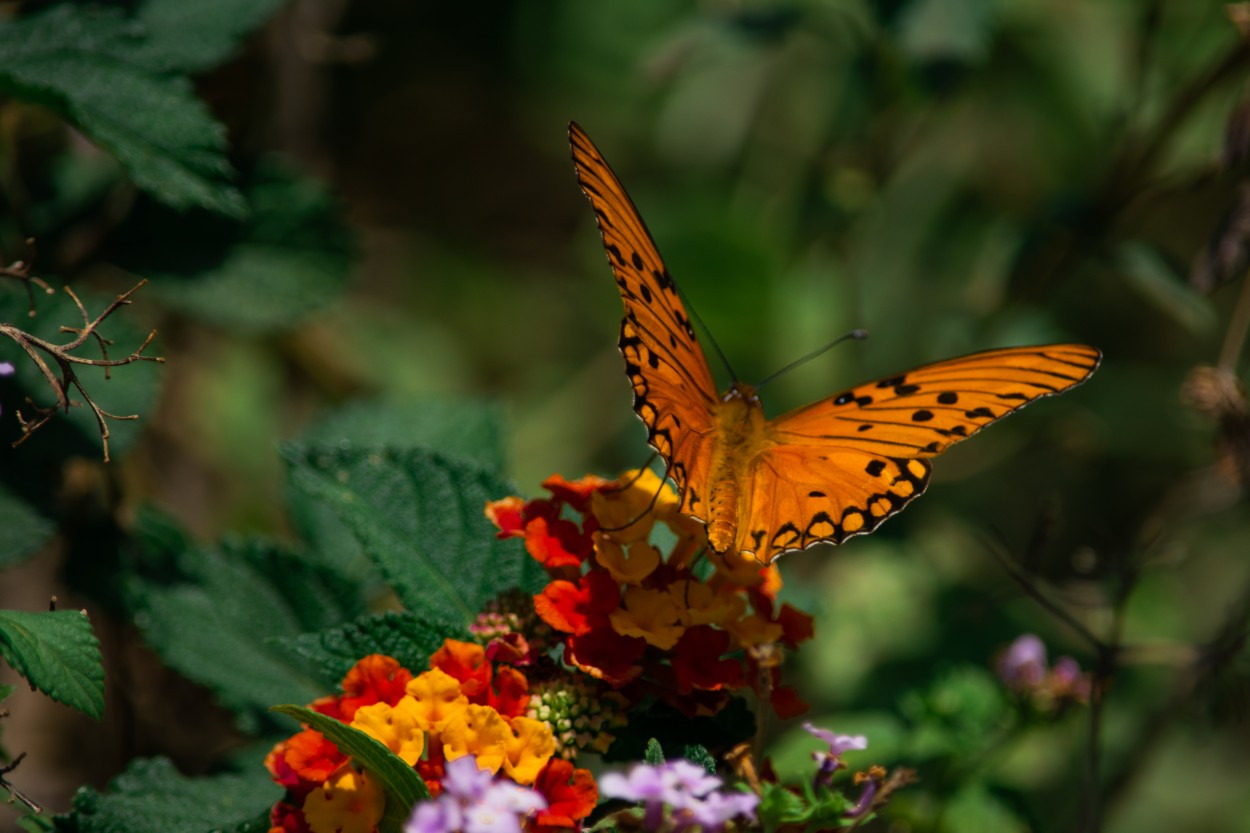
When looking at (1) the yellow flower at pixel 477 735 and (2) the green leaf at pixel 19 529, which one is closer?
(1) the yellow flower at pixel 477 735

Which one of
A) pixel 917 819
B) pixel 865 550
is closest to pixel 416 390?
pixel 865 550

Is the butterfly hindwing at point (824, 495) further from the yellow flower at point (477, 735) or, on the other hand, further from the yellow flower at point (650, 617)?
the yellow flower at point (477, 735)

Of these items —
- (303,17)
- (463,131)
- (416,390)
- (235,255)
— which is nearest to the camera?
(235,255)

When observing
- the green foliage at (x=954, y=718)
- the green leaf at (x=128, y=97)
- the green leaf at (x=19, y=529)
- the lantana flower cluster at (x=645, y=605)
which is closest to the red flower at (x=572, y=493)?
the lantana flower cluster at (x=645, y=605)


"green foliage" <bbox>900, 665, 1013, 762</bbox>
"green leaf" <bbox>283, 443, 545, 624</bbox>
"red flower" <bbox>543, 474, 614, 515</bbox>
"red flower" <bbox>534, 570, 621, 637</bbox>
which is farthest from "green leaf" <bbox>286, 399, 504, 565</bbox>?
"green foliage" <bbox>900, 665, 1013, 762</bbox>

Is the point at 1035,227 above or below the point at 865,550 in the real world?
above

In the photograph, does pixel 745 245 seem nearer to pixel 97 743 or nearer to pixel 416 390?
pixel 416 390

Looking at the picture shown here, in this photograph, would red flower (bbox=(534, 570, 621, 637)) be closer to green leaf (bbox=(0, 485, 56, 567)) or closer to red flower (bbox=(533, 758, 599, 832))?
red flower (bbox=(533, 758, 599, 832))
